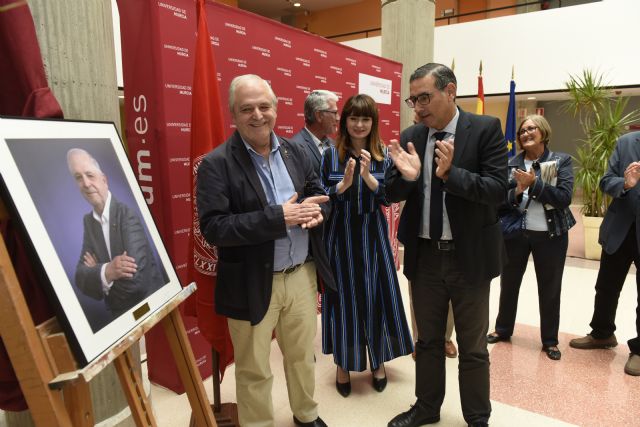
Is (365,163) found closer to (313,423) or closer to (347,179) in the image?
(347,179)

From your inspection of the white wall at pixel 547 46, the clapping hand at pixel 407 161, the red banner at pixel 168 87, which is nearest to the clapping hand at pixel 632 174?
the clapping hand at pixel 407 161

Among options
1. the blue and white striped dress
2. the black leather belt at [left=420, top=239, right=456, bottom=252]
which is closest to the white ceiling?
the blue and white striped dress

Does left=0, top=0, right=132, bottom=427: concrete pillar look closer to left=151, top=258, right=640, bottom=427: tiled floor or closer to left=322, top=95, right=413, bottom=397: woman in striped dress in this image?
left=151, top=258, right=640, bottom=427: tiled floor

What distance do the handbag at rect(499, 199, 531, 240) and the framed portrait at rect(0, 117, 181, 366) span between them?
2.39 meters

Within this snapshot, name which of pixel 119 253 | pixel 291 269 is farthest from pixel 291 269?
pixel 119 253

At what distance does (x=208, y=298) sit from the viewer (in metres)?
2.16

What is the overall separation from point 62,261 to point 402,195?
1.41 m

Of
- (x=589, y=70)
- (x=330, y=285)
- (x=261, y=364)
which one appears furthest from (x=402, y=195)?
(x=589, y=70)

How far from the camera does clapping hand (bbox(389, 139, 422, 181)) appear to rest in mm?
1895

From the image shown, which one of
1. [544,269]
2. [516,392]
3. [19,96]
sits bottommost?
[516,392]

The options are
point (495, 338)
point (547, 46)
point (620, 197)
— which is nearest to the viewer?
point (620, 197)

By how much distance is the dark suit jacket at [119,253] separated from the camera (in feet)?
3.56

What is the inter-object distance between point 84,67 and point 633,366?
11.5ft

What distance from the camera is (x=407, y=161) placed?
192cm
